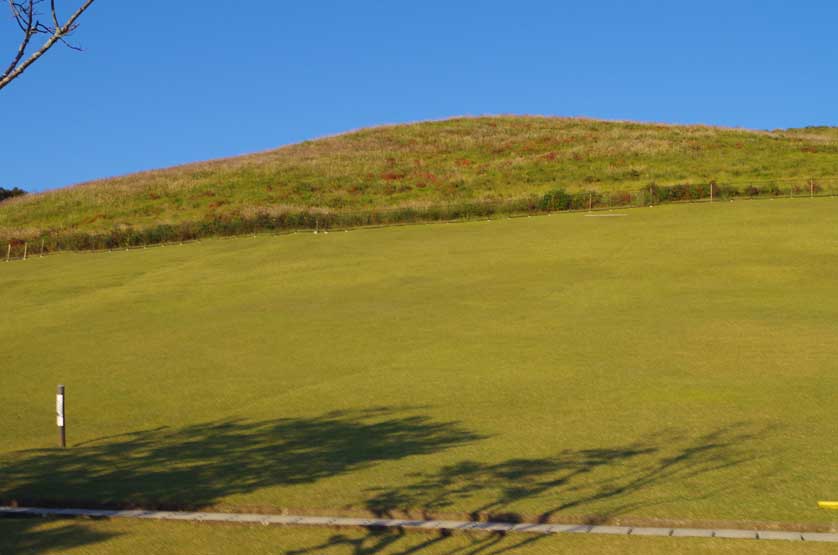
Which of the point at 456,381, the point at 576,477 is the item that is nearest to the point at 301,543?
the point at 576,477

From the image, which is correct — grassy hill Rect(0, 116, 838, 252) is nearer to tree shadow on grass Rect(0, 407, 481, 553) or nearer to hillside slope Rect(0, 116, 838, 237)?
hillside slope Rect(0, 116, 838, 237)

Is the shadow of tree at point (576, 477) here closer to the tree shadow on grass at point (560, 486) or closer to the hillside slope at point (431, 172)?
the tree shadow on grass at point (560, 486)

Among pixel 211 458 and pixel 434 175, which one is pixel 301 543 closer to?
pixel 211 458

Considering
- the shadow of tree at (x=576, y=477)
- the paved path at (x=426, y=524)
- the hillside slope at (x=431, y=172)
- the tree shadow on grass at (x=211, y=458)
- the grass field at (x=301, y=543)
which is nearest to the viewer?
the grass field at (x=301, y=543)

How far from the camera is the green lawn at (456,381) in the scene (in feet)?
36.5

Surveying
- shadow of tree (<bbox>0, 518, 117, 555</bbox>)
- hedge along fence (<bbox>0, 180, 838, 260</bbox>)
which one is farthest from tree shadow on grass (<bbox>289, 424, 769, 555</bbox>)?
hedge along fence (<bbox>0, 180, 838, 260</bbox>)

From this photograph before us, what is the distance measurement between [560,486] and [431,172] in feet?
195

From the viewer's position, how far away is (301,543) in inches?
373

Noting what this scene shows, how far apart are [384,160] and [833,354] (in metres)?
61.8

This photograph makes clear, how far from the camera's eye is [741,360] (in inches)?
701

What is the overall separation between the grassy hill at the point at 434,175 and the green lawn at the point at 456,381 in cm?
1689

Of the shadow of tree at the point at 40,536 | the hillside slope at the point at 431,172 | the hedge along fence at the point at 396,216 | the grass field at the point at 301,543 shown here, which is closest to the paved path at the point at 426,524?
the grass field at the point at 301,543

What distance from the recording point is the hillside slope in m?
59.1

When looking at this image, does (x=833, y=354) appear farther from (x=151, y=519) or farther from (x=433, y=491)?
(x=151, y=519)
